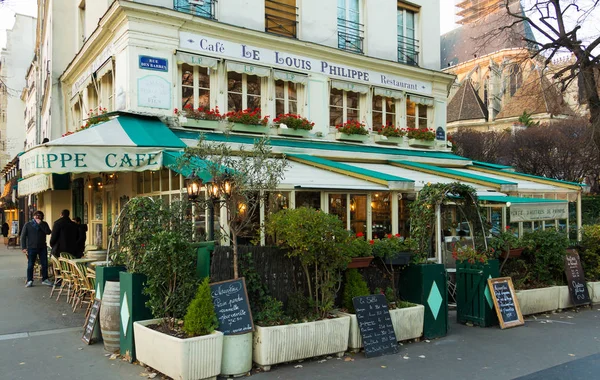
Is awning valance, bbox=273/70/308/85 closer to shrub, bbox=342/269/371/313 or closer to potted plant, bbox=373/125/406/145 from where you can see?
potted plant, bbox=373/125/406/145

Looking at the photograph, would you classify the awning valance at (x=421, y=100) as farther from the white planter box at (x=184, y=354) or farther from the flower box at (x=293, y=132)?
the white planter box at (x=184, y=354)

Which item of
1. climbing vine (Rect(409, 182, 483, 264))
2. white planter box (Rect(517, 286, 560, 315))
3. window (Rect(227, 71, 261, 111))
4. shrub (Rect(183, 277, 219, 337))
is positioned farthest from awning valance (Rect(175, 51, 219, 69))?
white planter box (Rect(517, 286, 560, 315))

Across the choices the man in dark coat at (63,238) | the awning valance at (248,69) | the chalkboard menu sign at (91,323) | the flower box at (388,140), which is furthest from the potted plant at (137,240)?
the flower box at (388,140)

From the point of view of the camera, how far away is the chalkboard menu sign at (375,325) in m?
6.39

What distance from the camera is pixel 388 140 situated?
50.8 ft

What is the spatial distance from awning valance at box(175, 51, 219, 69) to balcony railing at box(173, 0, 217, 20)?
107cm

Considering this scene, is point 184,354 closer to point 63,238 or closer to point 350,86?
point 63,238

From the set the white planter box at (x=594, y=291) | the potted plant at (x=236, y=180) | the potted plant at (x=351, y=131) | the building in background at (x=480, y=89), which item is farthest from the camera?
the building in background at (x=480, y=89)

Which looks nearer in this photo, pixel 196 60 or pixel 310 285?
pixel 310 285

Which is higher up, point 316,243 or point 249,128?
point 249,128

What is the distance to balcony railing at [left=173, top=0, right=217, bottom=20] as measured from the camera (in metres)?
11.9

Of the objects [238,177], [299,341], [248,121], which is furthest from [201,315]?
[248,121]

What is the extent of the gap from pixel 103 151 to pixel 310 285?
497cm

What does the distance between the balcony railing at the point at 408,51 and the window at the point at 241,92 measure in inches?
219
